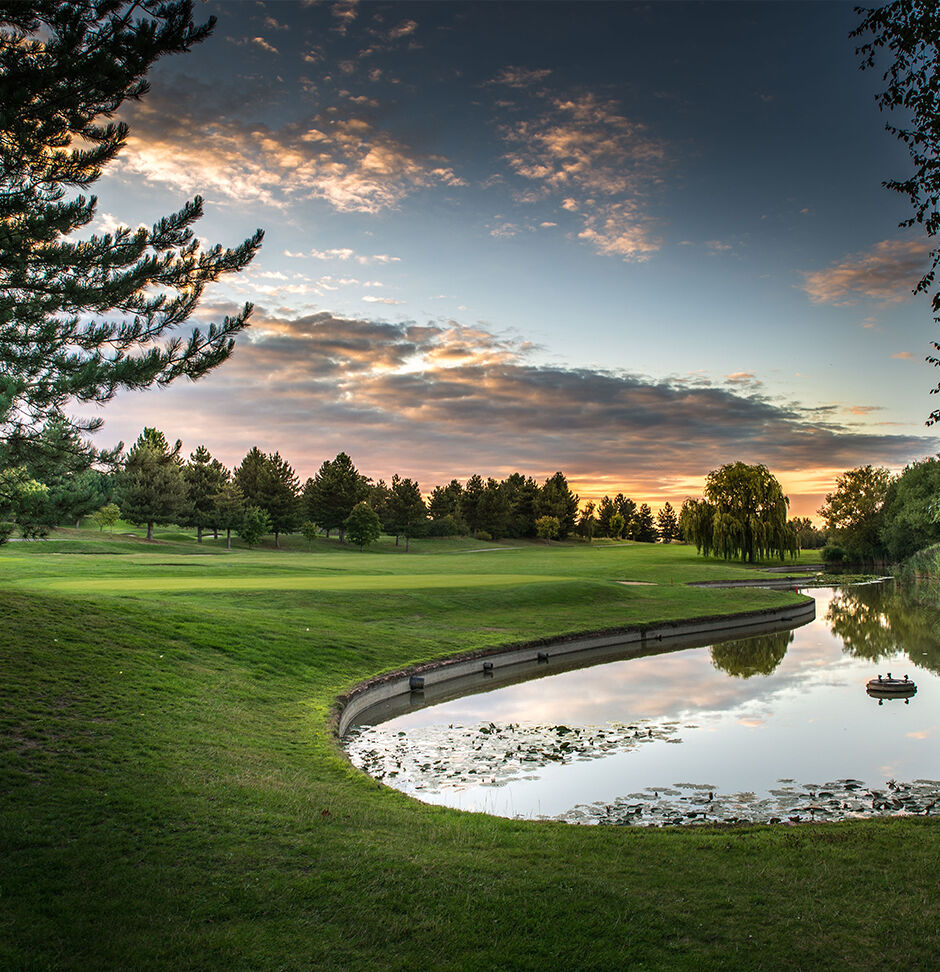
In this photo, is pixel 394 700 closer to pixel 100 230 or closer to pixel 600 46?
pixel 100 230

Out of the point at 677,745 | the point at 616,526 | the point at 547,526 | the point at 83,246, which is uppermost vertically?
the point at 83,246

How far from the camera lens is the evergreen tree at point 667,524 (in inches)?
5704

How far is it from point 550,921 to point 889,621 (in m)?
36.4

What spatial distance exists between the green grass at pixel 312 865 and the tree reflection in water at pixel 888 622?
20747mm

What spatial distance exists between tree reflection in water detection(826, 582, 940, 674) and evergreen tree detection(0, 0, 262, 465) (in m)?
24.8

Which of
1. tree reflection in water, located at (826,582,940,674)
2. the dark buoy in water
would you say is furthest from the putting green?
the dark buoy in water

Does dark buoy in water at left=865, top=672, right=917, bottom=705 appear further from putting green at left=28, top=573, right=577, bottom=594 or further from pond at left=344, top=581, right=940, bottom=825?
putting green at left=28, top=573, right=577, bottom=594

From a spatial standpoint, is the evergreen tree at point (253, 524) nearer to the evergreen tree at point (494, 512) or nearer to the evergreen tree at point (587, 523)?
the evergreen tree at point (494, 512)

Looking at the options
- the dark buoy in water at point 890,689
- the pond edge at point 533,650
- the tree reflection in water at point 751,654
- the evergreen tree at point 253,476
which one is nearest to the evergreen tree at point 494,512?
the evergreen tree at point 253,476

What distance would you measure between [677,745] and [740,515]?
52304 mm

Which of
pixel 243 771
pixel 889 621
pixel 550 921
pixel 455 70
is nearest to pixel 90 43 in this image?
pixel 243 771

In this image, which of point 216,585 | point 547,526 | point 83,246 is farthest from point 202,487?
point 83,246

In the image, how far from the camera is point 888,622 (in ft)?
112

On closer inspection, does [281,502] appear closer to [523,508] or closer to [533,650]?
[523,508]
